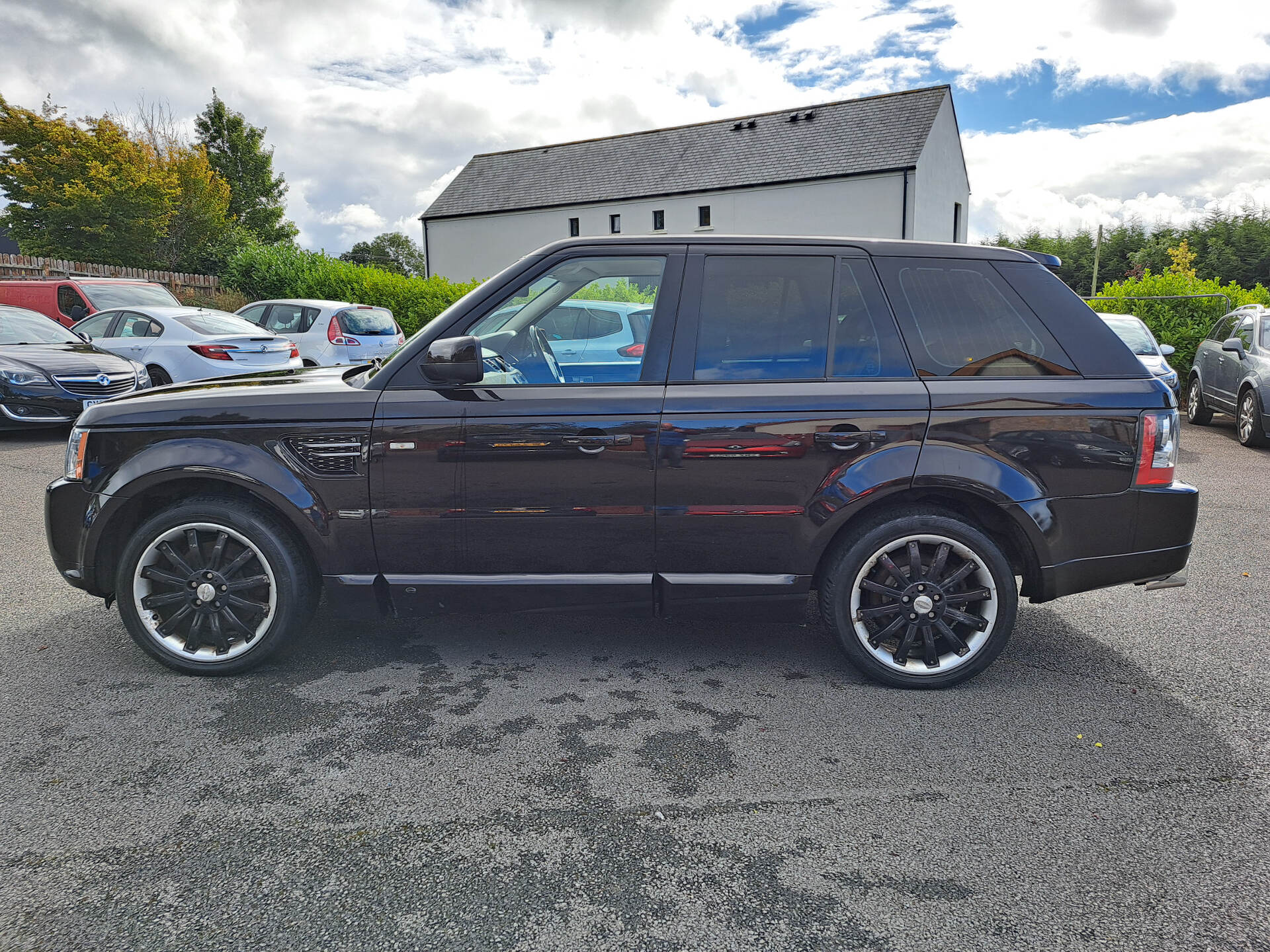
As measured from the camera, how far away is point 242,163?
197 ft

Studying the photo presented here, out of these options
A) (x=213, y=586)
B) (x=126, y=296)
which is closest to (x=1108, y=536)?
(x=213, y=586)

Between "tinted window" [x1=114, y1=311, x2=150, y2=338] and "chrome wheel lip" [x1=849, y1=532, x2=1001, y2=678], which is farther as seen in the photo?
"tinted window" [x1=114, y1=311, x2=150, y2=338]

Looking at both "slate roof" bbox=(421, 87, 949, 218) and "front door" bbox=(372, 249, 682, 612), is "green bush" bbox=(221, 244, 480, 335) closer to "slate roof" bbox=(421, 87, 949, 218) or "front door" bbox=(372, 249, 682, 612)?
"front door" bbox=(372, 249, 682, 612)

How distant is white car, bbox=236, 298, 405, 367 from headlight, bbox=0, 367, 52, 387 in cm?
485

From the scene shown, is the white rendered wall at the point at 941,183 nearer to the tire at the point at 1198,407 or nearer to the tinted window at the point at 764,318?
the tire at the point at 1198,407

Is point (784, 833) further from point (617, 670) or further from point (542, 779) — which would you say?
point (617, 670)

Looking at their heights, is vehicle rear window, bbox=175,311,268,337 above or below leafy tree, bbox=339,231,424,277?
below

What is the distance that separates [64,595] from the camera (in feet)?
16.1

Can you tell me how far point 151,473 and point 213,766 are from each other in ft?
4.37

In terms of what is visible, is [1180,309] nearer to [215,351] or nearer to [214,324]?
[215,351]

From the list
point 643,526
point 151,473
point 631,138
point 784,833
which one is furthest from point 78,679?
point 631,138

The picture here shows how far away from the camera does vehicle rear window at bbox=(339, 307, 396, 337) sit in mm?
15492

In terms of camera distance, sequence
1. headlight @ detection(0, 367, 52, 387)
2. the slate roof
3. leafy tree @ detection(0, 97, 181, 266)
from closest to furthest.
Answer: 1. headlight @ detection(0, 367, 52, 387)
2. leafy tree @ detection(0, 97, 181, 266)
3. the slate roof

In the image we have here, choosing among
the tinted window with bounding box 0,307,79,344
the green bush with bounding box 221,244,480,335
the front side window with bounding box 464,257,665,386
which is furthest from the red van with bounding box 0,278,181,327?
the front side window with bounding box 464,257,665,386
